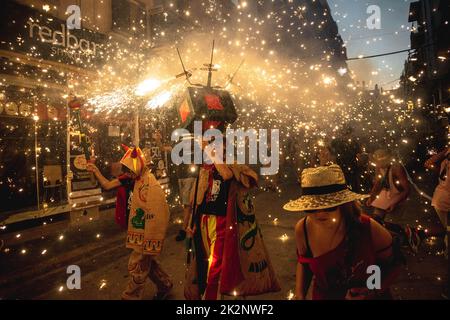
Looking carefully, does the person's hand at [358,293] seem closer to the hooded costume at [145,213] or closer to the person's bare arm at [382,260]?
the person's bare arm at [382,260]

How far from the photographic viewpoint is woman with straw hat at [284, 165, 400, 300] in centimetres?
205

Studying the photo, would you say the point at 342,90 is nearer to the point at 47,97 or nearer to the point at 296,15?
the point at 296,15

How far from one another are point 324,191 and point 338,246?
375mm

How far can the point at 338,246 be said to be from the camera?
2.09 metres

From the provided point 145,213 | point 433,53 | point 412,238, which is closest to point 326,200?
point 412,238

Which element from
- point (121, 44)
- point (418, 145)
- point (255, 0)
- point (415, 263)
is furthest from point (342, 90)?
point (415, 263)

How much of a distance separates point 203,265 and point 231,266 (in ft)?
1.22

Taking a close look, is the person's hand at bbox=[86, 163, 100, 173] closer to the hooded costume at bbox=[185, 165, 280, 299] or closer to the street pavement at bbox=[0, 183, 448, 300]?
the hooded costume at bbox=[185, 165, 280, 299]

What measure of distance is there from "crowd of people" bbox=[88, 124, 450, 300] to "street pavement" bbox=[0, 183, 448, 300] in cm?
81

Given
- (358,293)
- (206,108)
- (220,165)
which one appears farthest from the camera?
(206,108)

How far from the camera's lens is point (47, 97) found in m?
8.80

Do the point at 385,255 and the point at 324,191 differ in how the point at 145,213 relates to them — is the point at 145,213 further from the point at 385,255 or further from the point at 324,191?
the point at 385,255

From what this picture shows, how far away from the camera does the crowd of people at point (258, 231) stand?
209cm

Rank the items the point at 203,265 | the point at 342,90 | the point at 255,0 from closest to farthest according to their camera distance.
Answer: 1. the point at 203,265
2. the point at 255,0
3. the point at 342,90
